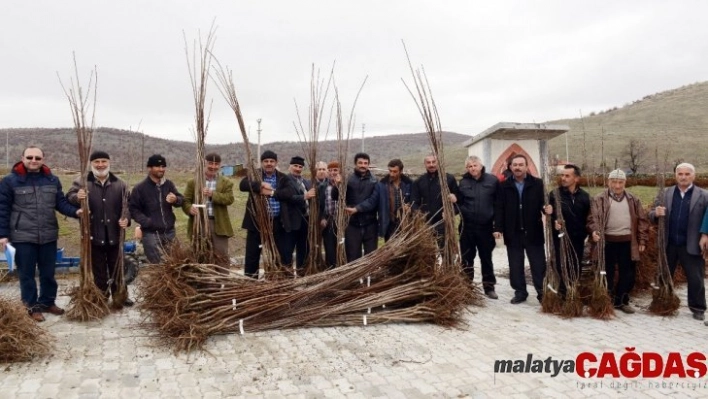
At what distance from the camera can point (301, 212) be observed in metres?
4.82

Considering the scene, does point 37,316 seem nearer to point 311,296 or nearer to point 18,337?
point 18,337

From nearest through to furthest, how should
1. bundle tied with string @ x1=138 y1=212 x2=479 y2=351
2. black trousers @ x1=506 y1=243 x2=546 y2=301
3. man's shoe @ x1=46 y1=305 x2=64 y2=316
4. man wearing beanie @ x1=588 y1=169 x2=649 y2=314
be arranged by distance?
bundle tied with string @ x1=138 y1=212 x2=479 y2=351 → man's shoe @ x1=46 y1=305 x2=64 y2=316 → man wearing beanie @ x1=588 y1=169 x2=649 y2=314 → black trousers @ x1=506 y1=243 x2=546 y2=301

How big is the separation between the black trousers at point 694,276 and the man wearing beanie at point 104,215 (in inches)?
203

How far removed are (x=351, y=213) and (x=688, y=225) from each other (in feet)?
10.2

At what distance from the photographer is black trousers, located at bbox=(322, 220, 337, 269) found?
16.3 feet

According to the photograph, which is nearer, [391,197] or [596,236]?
[596,236]

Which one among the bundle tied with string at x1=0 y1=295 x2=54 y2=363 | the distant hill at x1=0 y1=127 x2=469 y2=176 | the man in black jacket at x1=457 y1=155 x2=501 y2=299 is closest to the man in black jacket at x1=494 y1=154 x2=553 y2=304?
the man in black jacket at x1=457 y1=155 x2=501 y2=299

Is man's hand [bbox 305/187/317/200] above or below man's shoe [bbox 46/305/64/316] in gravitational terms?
above

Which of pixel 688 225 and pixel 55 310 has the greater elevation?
pixel 688 225

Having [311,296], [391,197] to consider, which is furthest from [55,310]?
[391,197]

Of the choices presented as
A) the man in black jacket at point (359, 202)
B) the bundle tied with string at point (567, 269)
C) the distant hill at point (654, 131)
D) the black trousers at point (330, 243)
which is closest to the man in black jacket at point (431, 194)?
the man in black jacket at point (359, 202)

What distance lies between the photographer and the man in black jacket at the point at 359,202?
4969mm

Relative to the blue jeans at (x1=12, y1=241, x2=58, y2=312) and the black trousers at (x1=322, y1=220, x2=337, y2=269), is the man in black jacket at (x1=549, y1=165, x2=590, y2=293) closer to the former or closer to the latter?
the black trousers at (x1=322, y1=220, x2=337, y2=269)

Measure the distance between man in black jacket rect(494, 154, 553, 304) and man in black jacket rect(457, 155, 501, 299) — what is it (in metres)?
0.11
